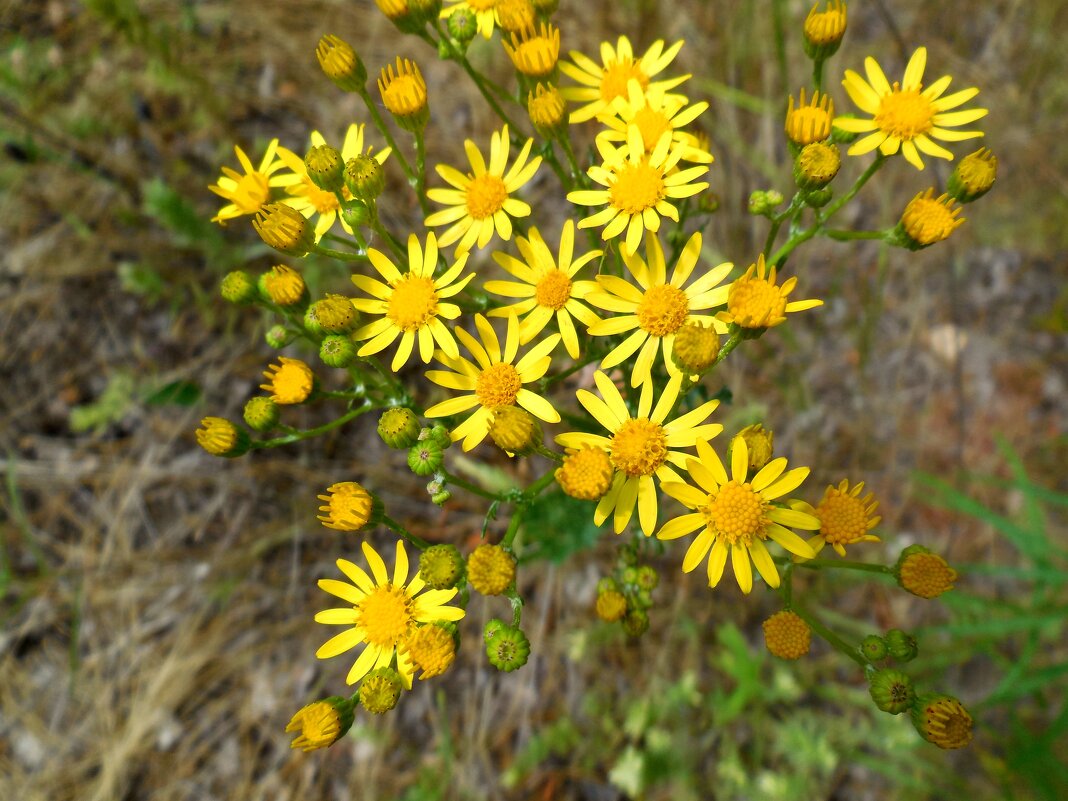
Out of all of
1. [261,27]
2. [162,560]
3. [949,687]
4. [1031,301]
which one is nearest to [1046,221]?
[1031,301]

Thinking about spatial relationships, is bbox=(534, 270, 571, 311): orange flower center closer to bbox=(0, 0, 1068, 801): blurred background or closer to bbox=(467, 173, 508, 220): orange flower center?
bbox=(467, 173, 508, 220): orange flower center

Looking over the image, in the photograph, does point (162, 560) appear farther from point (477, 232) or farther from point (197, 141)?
point (477, 232)

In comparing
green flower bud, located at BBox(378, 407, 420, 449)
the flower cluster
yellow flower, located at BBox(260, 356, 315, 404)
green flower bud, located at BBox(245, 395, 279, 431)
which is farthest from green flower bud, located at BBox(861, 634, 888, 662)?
green flower bud, located at BBox(245, 395, 279, 431)

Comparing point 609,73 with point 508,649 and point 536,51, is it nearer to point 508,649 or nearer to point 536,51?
point 536,51

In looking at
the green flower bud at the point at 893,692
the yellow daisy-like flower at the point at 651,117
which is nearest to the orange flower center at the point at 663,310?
the yellow daisy-like flower at the point at 651,117

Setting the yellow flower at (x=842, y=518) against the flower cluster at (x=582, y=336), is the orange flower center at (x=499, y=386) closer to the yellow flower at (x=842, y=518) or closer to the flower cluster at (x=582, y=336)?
the flower cluster at (x=582, y=336)

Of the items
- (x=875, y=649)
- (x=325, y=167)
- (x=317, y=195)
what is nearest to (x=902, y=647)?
(x=875, y=649)

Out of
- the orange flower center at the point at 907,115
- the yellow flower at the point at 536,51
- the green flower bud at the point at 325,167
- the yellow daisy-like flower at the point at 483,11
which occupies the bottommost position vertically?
the green flower bud at the point at 325,167
